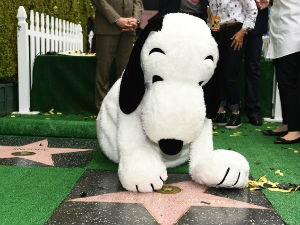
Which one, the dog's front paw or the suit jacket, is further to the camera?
the suit jacket

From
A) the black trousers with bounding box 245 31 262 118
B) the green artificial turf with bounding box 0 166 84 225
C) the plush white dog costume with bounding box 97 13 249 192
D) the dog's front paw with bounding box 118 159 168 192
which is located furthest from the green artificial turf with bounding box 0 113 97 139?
the black trousers with bounding box 245 31 262 118

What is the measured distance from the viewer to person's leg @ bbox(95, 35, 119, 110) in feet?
11.9

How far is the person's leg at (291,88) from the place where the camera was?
282 centimetres

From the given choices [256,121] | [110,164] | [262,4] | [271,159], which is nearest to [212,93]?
[110,164]

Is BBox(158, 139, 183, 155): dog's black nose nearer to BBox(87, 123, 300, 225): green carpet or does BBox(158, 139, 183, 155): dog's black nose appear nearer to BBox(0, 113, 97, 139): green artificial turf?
BBox(87, 123, 300, 225): green carpet

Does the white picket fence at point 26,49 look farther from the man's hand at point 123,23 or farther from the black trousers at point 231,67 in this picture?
the black trousers at point 231,67

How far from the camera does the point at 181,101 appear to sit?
144 centimetres

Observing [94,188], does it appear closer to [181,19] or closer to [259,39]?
[181,19]

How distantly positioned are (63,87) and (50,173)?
8.38ft

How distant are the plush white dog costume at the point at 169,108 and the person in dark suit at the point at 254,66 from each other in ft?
7.04

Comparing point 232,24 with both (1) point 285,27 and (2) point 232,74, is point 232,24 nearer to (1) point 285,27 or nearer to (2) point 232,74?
(2) point 232,74

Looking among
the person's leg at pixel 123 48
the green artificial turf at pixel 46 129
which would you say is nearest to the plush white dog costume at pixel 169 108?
the green artificial turf at pixel 46 129

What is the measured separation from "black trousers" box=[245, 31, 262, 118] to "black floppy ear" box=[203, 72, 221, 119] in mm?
2077

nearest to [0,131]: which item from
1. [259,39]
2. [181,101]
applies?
[181,101]
